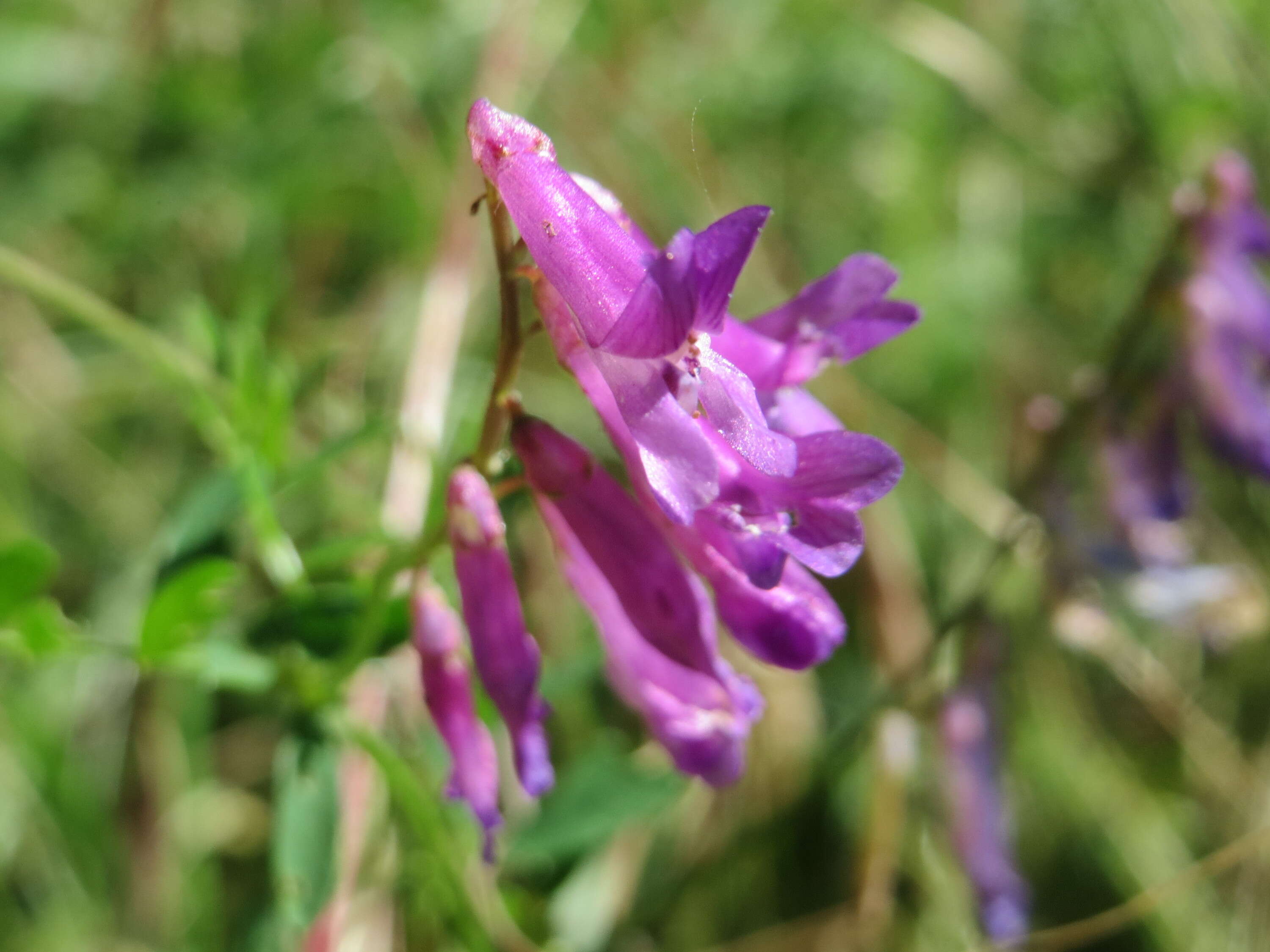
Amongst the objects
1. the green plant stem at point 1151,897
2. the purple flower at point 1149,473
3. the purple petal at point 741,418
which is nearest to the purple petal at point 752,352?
the purple petal at point 741,418

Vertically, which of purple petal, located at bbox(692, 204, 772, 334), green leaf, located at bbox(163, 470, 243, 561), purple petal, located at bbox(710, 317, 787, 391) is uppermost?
purple petal, located at bbox(692, 204, 772, 334)

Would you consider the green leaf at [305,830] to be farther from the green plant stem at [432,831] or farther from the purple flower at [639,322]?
the purple flower at [639,322]

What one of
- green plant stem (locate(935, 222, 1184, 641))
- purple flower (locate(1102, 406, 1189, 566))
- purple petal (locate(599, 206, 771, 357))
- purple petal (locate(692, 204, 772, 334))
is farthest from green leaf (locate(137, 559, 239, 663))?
purple flower (locate(1102, 406, 1189, 566))

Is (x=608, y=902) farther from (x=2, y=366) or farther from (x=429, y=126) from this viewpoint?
(x=429, y=126)

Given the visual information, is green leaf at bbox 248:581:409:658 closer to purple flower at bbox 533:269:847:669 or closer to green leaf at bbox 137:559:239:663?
green leaf at bbox 137:559:239:663

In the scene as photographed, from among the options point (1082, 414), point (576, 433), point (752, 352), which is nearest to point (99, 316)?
point (752, 352)

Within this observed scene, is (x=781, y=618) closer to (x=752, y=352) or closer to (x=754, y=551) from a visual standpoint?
(x=754, y=551)
